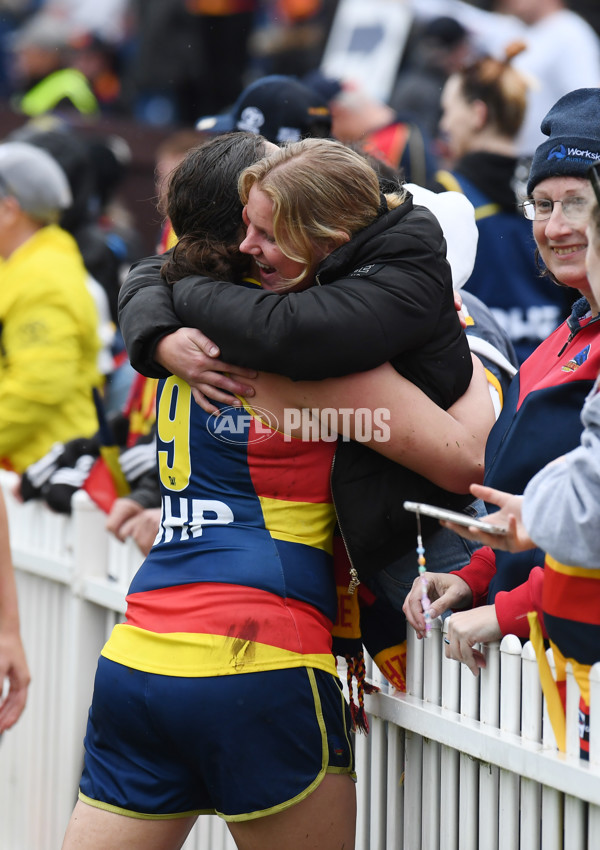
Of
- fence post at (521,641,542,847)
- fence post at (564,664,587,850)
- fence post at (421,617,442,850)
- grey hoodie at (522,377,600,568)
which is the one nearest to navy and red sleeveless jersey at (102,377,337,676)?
fence post at (421,617,442,850)

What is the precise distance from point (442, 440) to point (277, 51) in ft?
28.1

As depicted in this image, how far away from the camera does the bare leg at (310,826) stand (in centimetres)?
237

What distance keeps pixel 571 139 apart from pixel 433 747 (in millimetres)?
1327

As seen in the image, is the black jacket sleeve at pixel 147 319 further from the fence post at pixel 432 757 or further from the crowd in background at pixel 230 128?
the fence post at pixel 432 757

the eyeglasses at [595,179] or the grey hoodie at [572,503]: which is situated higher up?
the eyeglasses at [595,179]

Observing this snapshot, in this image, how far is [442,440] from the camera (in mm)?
2410

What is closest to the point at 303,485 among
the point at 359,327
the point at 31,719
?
the point at 359,327

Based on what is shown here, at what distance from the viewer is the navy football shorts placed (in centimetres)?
235

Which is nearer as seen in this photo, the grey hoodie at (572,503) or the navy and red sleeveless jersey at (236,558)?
the grey hoodie at (572,503)

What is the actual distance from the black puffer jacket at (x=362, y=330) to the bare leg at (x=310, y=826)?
460 millimetres

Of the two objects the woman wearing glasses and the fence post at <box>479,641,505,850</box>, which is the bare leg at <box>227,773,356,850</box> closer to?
the fence post at <box>479,641,505,850</box>

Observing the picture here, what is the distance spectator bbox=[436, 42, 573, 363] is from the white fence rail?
2018 millimetres

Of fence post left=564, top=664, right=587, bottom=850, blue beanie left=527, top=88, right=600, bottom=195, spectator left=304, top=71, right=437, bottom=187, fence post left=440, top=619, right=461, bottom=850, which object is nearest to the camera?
fence post left=564, top=664, right=587, bottom=850

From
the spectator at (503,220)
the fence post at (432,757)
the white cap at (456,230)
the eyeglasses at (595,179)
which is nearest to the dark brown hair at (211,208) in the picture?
the white cap at (456,230)
